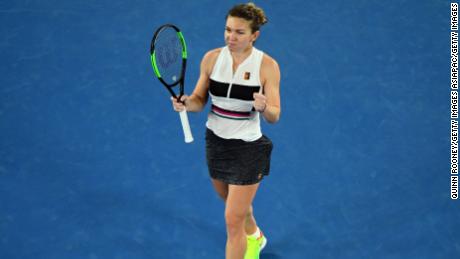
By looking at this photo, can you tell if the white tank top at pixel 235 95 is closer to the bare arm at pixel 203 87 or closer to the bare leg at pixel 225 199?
the bare arm at pixel 203 87

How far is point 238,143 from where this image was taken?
3.77 m

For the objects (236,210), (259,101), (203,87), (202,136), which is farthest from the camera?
(202,136)

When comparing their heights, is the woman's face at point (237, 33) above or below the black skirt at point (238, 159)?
above

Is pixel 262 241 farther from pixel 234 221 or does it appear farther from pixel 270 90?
pixel 270 90

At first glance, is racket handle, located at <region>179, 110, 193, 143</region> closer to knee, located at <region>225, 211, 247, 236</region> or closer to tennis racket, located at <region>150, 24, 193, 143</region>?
tennis racket, located at <region>150, 24, 193, 143</region>

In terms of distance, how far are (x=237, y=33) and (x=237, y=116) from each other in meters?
0.54

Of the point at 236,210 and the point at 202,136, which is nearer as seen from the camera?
the point at 236,210

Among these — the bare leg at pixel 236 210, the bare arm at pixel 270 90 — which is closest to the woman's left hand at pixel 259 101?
the bare arm at pixel 270 90

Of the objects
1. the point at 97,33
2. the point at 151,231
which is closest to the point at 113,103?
the point at 97,33

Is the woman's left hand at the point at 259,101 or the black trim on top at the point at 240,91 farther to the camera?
the black trim on top at the point at 240,91

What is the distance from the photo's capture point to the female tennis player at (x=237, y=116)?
370cm

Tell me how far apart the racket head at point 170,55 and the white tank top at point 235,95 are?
25 cm

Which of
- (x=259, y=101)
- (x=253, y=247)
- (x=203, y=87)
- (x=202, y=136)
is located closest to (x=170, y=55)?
(x=203, y=87)

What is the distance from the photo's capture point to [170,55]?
393cm
